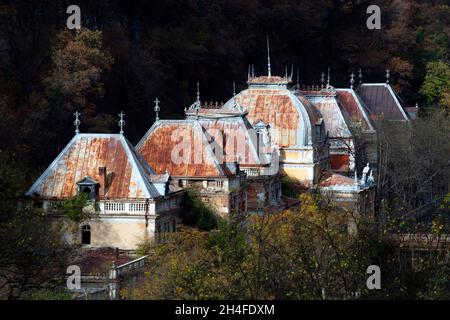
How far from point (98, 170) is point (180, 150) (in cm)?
617

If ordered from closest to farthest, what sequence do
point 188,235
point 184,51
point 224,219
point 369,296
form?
point 369,296
point 188,235
point 224,219
point 184,51

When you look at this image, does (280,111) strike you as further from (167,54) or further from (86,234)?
(86,234)

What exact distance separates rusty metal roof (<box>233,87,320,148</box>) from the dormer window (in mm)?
19998

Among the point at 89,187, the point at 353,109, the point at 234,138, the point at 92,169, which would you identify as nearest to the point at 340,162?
the point at 353,109

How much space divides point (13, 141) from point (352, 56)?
53924 millimetres

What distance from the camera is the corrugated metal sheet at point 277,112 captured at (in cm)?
8469

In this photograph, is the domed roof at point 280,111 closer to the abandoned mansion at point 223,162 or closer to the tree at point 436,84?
the abandoned mansion at point 223,162

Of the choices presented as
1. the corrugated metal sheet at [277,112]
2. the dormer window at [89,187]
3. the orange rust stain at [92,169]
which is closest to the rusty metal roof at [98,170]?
the orange rust stain at [92,169]

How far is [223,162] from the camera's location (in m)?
70.8

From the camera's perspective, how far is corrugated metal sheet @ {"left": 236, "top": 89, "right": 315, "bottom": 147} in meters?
84.7

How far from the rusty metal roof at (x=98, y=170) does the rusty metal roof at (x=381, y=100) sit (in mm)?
36366
